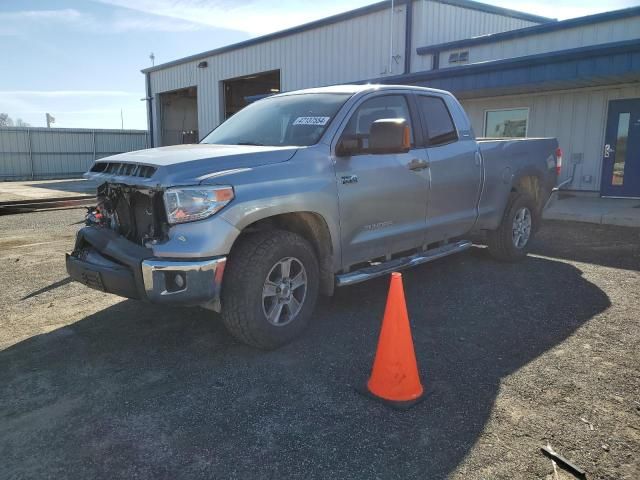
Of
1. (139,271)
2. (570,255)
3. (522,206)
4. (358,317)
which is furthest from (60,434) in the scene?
(570,255)

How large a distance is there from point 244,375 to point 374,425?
40.6 inches

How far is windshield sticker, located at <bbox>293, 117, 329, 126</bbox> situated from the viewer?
13.9ft

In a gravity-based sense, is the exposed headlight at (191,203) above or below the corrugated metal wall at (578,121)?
below

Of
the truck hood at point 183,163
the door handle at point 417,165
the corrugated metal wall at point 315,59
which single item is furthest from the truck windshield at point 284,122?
the corrugated metal wall at point 315,59

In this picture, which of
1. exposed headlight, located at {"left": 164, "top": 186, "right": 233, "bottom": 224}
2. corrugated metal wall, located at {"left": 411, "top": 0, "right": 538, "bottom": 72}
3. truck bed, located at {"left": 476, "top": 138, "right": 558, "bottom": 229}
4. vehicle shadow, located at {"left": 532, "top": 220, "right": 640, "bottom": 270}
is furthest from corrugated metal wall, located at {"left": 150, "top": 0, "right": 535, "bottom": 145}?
exposed headlight, located at {"left": 164, "top": 186, "right": 233, "bottom": 224}

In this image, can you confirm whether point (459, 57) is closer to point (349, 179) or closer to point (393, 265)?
point (393, 265)

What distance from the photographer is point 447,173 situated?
17.0 feet

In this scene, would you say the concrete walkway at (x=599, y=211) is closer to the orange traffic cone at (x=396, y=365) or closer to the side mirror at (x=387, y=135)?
the side mirror at (x=387, y=135)

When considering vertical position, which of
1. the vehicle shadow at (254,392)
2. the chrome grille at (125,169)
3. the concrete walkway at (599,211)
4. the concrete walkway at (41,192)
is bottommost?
the vehicle shadow at (254,392)

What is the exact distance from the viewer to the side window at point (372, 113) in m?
4.33

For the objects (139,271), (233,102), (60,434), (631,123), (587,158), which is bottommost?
(60,434)

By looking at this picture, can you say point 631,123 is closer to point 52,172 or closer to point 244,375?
point 244,375

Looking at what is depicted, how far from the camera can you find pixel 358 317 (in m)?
Result: 4.58

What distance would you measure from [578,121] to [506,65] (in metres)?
2.67
